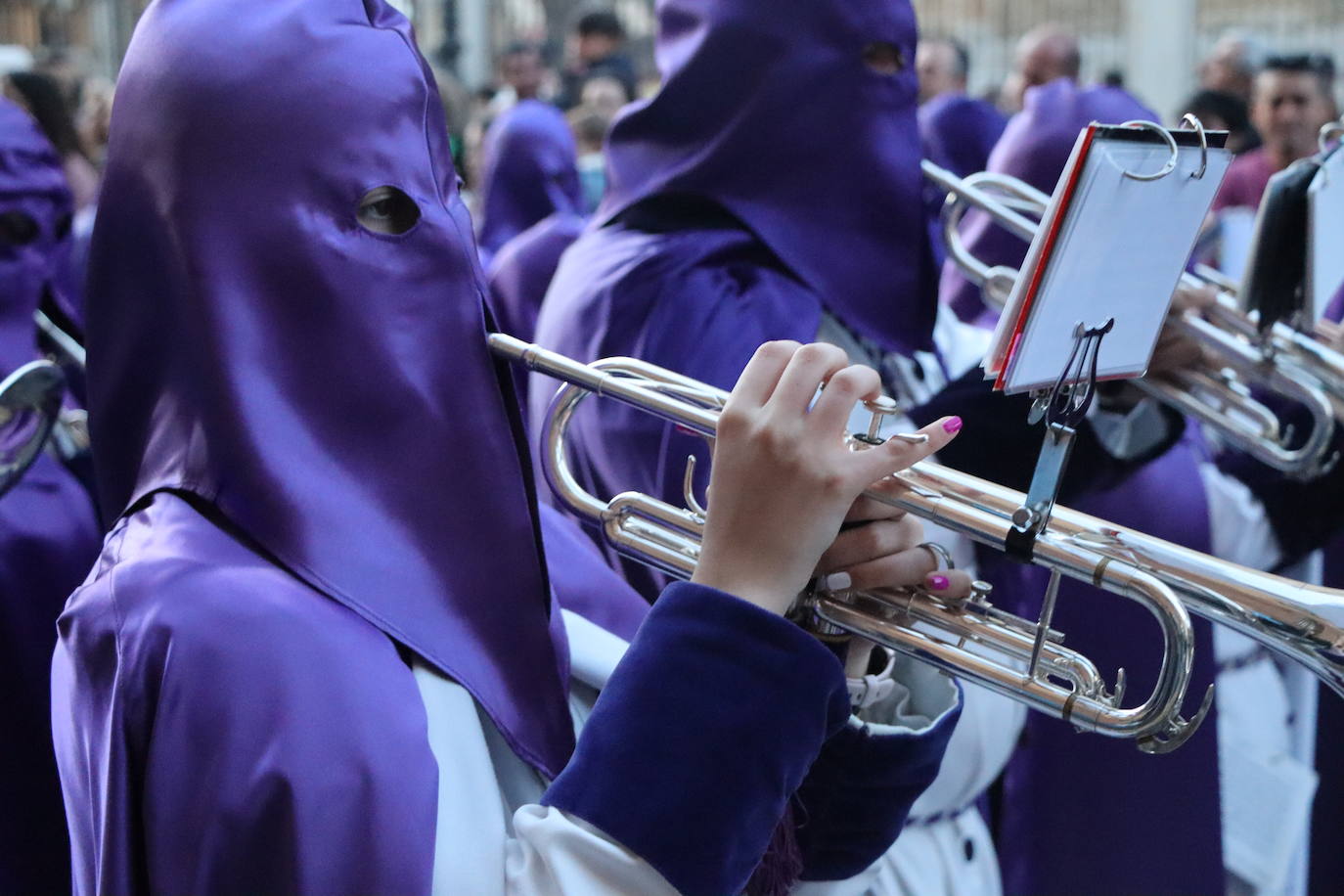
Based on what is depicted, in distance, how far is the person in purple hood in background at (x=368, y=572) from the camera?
A: 1.41m

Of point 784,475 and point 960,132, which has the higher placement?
point 784,475

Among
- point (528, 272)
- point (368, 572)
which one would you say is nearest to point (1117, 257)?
point (368, 572)

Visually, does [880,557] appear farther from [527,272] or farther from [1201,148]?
[527,272]

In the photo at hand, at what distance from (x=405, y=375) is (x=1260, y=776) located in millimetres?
2328

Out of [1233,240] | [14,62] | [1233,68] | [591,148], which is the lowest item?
[14,62]

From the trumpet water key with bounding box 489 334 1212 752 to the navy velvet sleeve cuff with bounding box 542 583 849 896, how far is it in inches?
10.6

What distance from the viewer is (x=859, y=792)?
1.75 metres

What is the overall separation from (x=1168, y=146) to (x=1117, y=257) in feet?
0.38

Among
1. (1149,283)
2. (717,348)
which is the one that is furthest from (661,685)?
(717,348)

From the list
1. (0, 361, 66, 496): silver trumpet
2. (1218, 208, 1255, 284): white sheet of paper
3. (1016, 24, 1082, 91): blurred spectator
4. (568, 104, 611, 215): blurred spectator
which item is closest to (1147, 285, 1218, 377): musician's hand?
(1218, 208, 1255, 284): white sheet of paper

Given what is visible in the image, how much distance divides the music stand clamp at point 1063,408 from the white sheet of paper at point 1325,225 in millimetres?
1029

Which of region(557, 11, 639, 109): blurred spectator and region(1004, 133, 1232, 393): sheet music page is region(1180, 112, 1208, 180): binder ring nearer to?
region(1004, 133, 1232, 393): sheet music page

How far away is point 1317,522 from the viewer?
3146 millimetres

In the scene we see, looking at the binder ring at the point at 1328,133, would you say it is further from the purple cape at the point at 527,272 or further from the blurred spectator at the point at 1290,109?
the blurred spectator at the point at 1290,109
